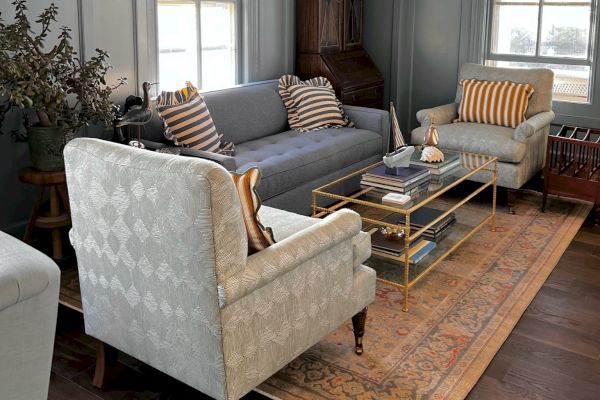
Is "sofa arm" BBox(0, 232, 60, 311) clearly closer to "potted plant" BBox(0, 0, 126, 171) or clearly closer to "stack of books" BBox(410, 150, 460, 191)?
"potted plant" BBox(0, 0, 126, 171)

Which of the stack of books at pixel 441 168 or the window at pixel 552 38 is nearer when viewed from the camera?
the stack of books at pixel 441 168

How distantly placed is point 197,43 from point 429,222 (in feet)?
7.49

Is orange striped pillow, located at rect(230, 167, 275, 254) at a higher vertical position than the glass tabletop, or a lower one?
higher

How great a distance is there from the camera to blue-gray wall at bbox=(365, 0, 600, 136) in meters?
6.10

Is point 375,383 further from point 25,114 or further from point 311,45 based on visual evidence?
point 311,45

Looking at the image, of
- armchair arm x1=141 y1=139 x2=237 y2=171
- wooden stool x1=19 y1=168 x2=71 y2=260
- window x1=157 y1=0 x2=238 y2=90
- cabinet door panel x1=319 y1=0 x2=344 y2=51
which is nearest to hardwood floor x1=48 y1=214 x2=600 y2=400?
wooden stool x1=19 y1=168 x2=71 y2=260

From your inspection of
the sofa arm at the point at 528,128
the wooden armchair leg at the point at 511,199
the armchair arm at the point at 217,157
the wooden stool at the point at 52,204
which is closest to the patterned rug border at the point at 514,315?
the wooden armchair leg at the point at 511,199

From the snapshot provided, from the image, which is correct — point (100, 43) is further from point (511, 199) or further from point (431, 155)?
point (511, 199)

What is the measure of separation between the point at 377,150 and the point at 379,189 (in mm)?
1615

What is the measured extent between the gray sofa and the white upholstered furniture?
7.75ft

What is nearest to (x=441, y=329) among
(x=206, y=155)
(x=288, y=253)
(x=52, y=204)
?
(x=288, y=253)

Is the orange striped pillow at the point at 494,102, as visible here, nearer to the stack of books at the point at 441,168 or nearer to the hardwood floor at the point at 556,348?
the stack of books at the point at 441,168

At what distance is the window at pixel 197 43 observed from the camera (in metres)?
4.75

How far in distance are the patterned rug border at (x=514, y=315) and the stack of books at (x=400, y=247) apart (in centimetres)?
54
